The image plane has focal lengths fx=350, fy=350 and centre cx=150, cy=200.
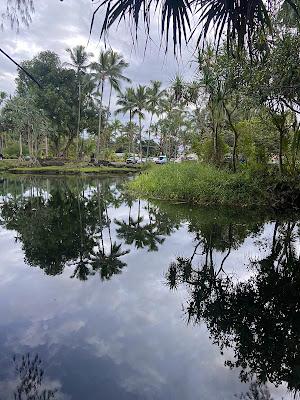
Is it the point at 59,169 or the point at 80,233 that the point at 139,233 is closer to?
the point at 80,233

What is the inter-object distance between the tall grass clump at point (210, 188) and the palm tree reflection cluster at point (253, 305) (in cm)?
568

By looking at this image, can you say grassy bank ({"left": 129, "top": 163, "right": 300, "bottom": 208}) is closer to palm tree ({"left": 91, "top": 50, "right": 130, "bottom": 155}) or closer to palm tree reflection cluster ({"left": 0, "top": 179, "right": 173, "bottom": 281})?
palm tree reflection cluster ({"left": 0, "top": 179, "right": 173, "bottom": 281})

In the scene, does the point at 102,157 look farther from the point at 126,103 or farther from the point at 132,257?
the point at 132,257

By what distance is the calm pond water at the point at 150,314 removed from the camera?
3.02 metres

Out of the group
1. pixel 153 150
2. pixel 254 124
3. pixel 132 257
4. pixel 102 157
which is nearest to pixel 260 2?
pixel 132 257

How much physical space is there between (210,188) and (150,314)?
33.9 feet

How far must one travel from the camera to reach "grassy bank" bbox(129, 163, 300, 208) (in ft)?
43.0

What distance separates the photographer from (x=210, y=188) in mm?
14250

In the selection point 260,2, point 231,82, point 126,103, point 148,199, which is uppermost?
point 126,103

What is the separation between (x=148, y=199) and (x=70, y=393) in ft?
45.3

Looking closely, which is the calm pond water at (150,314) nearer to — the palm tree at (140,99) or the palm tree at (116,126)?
the palm tree at (140,99)

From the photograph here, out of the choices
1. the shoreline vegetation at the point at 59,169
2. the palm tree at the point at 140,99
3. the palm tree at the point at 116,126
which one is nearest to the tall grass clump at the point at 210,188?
the shoreline vegetation at the point at 59,169

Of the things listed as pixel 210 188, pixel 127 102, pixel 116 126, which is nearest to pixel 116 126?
pixel 116 126

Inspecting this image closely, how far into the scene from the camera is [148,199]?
16516mm
